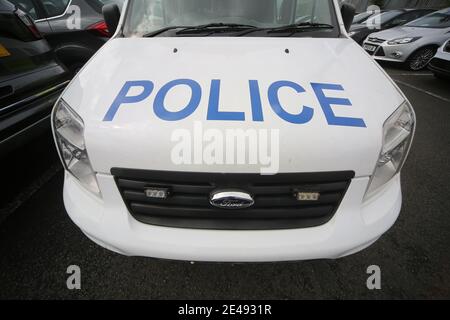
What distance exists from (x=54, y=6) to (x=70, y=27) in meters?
0.39

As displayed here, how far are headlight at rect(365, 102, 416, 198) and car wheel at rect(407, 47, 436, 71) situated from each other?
6.49 metres

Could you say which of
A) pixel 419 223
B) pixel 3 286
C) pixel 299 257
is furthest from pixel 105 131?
pixel 419 223

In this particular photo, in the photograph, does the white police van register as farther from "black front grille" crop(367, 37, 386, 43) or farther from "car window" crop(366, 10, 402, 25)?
"car window" crop(366, 10, 402, 25)

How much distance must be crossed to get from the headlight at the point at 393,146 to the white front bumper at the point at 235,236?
0.41 ft

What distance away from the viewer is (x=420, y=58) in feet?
21.1

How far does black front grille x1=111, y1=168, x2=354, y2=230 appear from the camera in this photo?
1.16 meters

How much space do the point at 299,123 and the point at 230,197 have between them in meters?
0.43

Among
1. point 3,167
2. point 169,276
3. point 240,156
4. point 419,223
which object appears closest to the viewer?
point 240,156

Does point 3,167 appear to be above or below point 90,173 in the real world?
below

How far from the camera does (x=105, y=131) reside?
1163 millimetres

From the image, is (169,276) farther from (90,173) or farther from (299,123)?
(299,123)

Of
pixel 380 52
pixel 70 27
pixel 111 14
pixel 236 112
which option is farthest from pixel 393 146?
pixel 380 52

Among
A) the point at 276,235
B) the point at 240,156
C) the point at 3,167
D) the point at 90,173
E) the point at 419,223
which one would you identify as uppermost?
the point at 240,156
